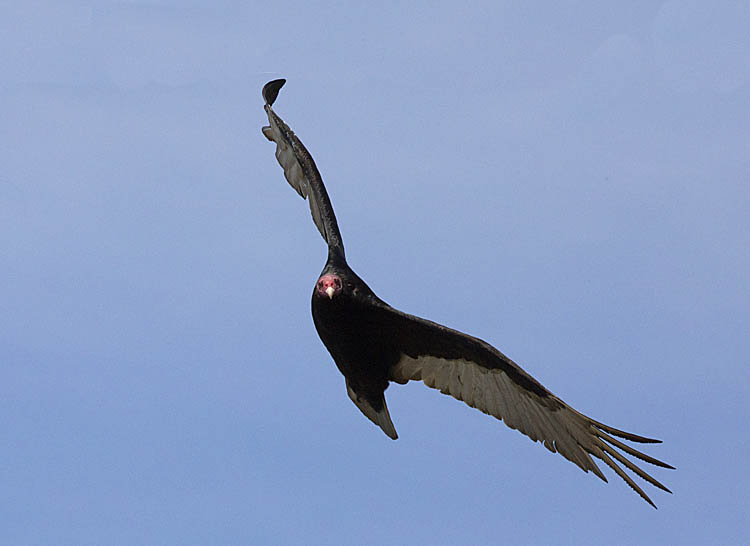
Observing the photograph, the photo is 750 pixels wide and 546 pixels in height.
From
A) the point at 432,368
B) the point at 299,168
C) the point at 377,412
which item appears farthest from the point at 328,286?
the point at 299,168

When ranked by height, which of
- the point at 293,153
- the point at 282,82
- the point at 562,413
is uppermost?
the point at 282,82

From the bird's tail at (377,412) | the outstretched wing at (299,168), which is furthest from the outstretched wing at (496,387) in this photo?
the outstretched wing at (299,168)

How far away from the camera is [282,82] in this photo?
9.65 meters

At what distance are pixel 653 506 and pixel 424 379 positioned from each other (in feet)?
6.55

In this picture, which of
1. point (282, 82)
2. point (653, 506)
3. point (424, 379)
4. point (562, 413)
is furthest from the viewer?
point (282, 82)

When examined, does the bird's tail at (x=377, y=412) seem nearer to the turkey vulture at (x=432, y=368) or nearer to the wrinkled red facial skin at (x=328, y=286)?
the turkey vulture at (x=432, y=368)

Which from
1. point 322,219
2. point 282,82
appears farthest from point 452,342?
point 282,82

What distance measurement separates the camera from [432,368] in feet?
26.0

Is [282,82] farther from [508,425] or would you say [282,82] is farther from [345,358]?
[508,425]

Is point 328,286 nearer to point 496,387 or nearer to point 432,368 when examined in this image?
point 432,368

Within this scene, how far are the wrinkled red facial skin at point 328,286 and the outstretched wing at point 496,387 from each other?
36 centimetres

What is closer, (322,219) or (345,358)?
(345,358)

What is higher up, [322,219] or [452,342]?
[322,219]

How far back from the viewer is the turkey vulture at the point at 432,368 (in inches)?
285
